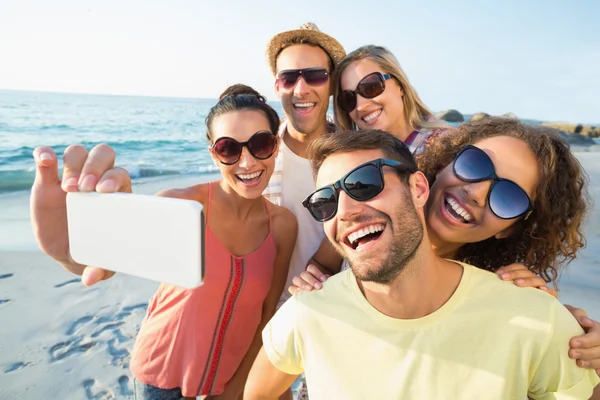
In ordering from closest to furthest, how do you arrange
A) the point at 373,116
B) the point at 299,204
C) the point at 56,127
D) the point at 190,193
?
the point at 190,193 < the point at 299,204 < the point at 373,116 < the point at 56,127

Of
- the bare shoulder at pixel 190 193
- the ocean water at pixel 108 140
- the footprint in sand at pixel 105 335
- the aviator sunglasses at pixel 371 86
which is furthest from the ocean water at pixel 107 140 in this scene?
the aviator sunglasses at pixel 371 86

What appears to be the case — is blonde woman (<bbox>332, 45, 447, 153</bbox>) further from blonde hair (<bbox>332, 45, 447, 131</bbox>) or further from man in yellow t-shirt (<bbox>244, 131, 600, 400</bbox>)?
man in yellow t-shirt (<bbox>244, 131, 600, 400</bbox>)

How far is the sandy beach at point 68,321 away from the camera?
3.88 meters

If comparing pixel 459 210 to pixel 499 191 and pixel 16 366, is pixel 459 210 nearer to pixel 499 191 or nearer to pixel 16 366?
pixel 499 191

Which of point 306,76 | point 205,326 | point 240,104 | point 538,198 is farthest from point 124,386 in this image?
point 538,198

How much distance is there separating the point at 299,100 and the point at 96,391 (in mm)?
3349

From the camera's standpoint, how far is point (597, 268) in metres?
6.19

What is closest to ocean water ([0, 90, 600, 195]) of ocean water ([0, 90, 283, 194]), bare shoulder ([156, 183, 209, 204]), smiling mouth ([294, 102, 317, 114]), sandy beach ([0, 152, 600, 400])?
ocean water ([0, 90, 283, 194])

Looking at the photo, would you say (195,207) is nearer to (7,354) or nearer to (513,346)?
(513,346)

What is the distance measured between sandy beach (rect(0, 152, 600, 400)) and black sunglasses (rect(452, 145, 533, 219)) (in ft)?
11.8

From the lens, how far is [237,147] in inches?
98.7

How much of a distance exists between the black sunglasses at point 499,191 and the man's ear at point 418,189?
0.76ft

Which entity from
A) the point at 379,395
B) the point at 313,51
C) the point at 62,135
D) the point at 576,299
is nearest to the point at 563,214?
the point at 379,395

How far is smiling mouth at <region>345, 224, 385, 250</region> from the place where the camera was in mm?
1816
